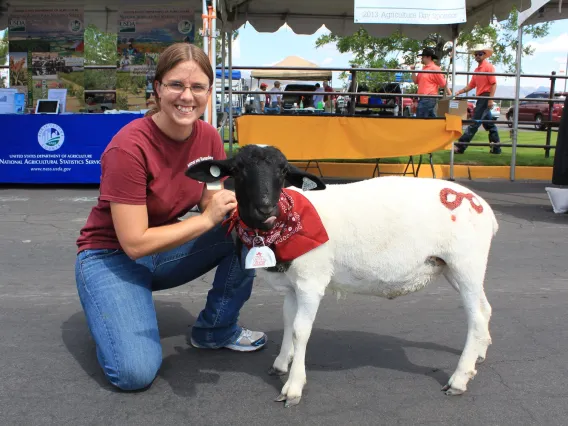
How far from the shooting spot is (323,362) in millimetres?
3389

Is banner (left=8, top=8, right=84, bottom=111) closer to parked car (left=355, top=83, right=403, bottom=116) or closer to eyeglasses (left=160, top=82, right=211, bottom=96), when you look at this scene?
parked car (left=355, top=83, right=403, bottom=116)

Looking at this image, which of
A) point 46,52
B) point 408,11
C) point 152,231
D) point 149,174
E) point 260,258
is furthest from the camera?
point 46,52

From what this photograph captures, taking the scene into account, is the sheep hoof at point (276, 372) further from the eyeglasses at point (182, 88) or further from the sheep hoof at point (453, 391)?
the eyeglasses at point (182, 88)

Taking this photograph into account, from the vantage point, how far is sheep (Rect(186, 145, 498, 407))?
2.85m

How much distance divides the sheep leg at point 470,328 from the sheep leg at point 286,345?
33.3 inches

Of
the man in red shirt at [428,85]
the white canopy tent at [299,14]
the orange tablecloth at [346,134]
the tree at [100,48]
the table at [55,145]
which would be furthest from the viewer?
the tree at [100,48]

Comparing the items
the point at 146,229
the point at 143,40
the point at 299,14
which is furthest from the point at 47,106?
the point at 146,229

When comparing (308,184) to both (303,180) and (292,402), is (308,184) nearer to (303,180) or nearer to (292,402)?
(303,180)

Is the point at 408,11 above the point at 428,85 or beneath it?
above

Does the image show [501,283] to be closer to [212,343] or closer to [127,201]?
[212,343]

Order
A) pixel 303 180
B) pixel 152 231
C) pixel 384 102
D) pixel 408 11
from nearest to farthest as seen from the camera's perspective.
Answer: pixel 303 180 < pixel 152 231 < pixel 408 11 < pixel 384 102

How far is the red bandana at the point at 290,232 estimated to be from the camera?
280 centimetres

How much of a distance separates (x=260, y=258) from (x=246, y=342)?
1.04 meters

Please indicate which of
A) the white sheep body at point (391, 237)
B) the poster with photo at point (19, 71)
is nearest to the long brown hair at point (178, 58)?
the white sheep body at point (391, 237)
